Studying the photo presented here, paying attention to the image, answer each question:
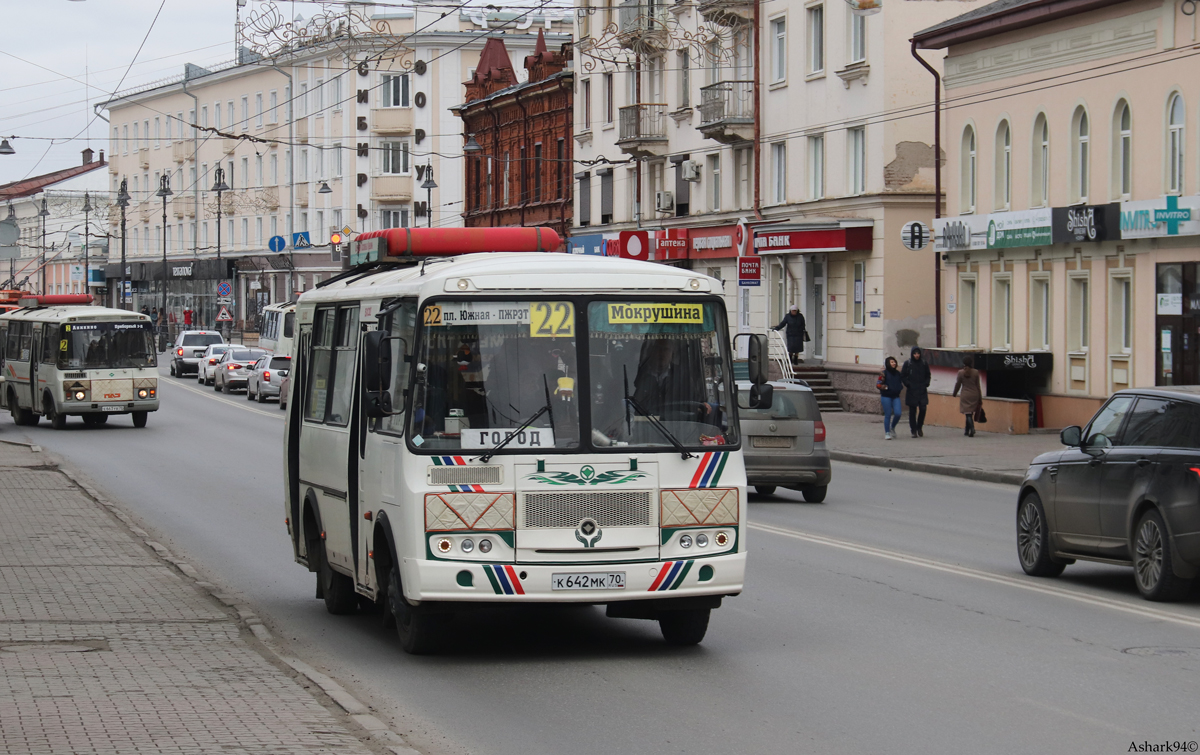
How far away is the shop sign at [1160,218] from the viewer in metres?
27.9

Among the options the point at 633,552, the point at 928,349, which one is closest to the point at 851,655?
the point at 633,552

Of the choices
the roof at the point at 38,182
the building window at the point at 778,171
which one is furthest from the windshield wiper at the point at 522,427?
the roof at the point at 38,182

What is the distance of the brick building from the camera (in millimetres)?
61750

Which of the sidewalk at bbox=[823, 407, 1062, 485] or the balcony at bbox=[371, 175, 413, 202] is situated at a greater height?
the balcony at bbox=[371, 175, 413, 202]

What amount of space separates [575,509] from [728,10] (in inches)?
1479

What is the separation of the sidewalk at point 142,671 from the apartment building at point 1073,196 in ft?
66.1

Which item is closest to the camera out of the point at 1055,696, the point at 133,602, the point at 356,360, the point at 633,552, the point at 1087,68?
the point at 1055,696

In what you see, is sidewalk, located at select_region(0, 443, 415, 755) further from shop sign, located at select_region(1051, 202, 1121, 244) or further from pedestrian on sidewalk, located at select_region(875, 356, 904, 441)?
shop sign, located at select_region(1051, 202, 1121, 244)

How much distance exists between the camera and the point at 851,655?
978 cm

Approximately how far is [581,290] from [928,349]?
2740 centimetres

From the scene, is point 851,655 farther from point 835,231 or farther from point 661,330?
point 835,231

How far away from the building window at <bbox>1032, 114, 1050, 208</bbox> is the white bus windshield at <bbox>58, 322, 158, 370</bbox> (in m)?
18.7

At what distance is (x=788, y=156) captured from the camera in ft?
144

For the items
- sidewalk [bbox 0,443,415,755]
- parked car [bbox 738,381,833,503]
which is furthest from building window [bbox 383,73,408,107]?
sidewalk [bbox 0,443,415,755]
